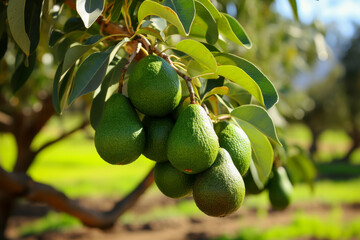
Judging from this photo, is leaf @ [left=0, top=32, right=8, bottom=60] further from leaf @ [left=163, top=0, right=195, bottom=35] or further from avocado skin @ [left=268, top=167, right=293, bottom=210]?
avocado skin @ [left=268, top=167, right=293, bottom=210]

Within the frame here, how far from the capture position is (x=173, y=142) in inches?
31.7

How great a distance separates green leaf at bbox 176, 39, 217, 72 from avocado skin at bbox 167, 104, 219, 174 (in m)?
0.10

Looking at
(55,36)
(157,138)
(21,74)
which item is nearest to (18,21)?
(55,36)

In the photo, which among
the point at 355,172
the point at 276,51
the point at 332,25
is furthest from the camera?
the point at 332,25

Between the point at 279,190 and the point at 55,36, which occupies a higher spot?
the point at 55,36

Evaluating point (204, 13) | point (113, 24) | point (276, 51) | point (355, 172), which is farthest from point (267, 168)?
point (355, 172)

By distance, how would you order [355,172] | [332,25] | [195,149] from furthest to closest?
[332,25], [355,172], [195,149]

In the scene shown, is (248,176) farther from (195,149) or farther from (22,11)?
(22,11)

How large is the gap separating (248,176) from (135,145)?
535mm

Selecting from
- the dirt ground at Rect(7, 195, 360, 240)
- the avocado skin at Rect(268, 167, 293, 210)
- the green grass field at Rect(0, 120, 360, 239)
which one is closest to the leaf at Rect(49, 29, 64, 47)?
the avocado skin at Rect(268, 167, 293, 210)

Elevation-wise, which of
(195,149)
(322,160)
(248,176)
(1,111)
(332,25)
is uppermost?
(195,149)

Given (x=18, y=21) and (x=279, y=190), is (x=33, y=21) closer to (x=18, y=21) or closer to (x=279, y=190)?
(x=18, y=21)

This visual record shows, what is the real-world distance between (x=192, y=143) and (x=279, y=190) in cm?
84

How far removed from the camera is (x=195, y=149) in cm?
79
